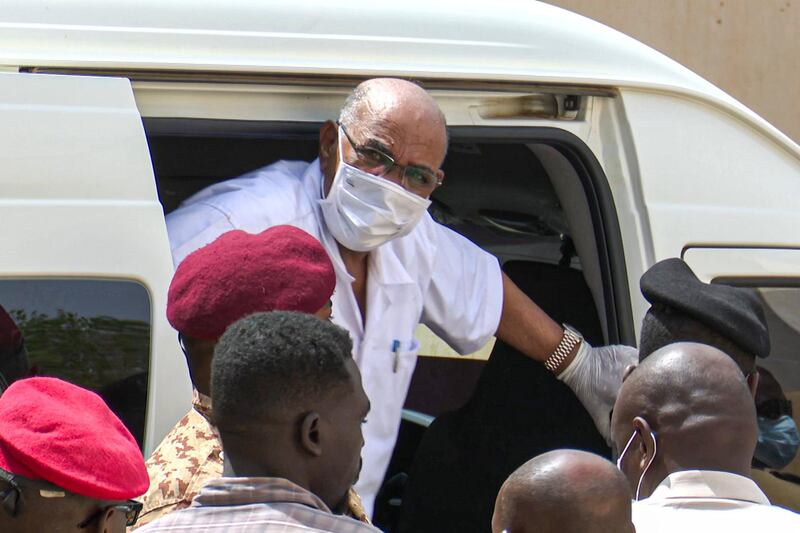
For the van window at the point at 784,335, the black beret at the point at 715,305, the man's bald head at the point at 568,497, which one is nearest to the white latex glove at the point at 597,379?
the van window at the point at 784,335

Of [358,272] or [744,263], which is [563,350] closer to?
[744,263]

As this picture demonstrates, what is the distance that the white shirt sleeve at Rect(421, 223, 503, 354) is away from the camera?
132 inches

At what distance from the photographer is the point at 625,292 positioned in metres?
3.21

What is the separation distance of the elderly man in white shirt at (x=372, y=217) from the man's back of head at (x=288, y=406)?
3.38 ft

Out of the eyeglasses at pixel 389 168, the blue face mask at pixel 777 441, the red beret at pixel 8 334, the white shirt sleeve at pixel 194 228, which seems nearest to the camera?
the red beret at pixel 8 334

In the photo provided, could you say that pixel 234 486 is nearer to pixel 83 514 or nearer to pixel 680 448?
pixel 83 514

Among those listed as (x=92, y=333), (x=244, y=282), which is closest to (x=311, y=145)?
(x=92, y=333)

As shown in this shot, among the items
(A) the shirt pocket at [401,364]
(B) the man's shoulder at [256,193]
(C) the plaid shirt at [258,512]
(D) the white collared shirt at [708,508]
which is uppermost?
(C) the plaid shirt at [258,512]

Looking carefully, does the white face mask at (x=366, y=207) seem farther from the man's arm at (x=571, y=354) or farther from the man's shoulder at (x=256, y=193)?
the man's arm at (x=571, y=354)

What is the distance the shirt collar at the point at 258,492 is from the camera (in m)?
1.74

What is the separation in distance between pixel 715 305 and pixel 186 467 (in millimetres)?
1203

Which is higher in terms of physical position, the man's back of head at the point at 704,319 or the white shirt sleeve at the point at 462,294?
the man's back of head at the point at 704,319

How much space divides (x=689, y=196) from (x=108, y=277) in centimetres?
150

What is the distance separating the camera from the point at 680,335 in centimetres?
270
